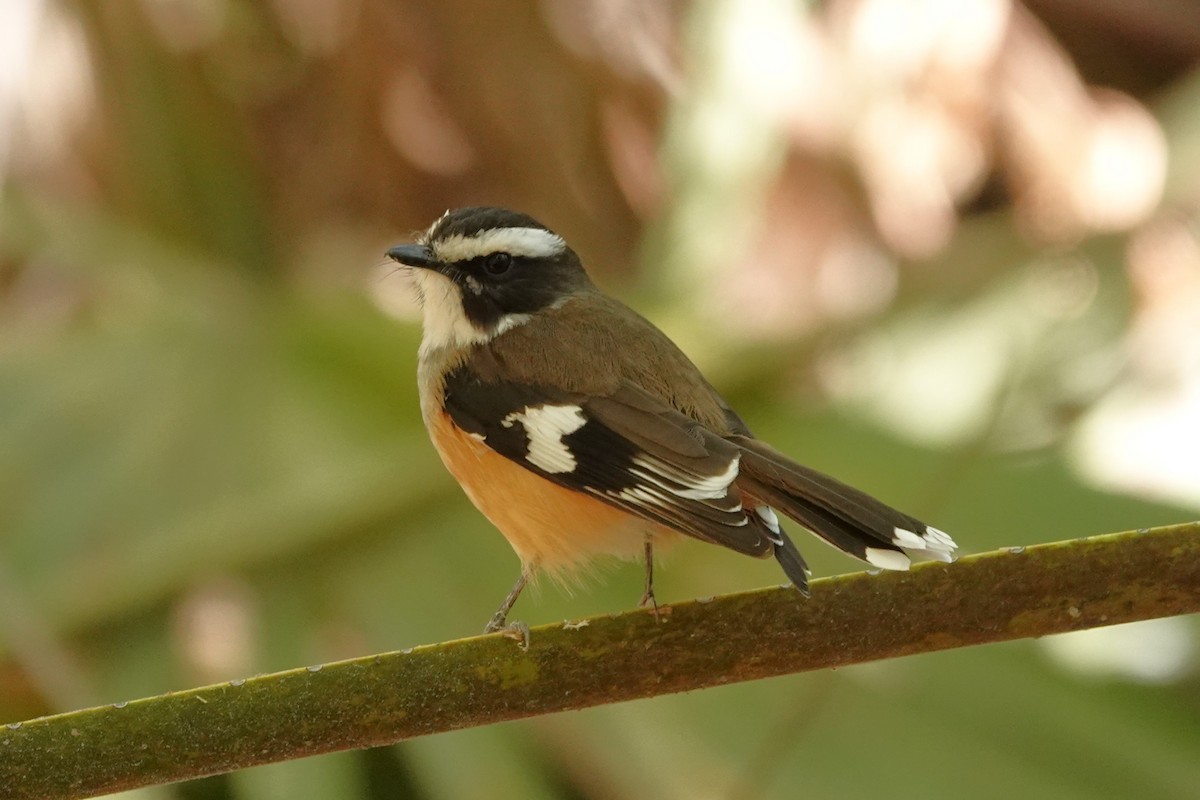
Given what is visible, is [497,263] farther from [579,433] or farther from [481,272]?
[579,433]

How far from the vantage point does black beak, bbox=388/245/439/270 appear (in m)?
2.24

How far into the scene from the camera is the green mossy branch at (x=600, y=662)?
136 cm

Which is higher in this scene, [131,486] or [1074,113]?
[1074,113]

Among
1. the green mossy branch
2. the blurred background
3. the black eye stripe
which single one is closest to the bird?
the black eye stripe

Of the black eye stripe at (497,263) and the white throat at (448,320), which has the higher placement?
the black eye stripe at (497,263)

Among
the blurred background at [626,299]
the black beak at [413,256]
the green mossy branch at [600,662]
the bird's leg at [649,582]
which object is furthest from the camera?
the blurred background at [626,299]

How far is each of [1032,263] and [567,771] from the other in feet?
6.78

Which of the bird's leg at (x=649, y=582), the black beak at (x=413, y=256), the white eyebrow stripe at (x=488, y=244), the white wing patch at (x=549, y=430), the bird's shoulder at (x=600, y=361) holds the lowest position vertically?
the bird's leg at (x=649, y=582)

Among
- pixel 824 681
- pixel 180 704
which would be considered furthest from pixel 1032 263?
pixel 180 704

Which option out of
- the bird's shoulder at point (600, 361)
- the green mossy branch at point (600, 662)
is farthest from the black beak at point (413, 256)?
the green mossy branch at point (600, 662)

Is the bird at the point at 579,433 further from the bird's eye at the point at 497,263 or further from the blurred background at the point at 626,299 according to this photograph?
the blurred background at the point at 626,299

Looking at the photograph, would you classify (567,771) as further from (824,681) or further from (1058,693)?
(1058,693)

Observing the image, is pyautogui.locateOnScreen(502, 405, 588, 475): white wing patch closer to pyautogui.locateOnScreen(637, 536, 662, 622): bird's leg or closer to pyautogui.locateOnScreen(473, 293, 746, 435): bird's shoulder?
pyautogui.locateOnScreen(473, 293, 746, 435): bird's shoulder

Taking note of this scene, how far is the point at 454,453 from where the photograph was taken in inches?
87.0
